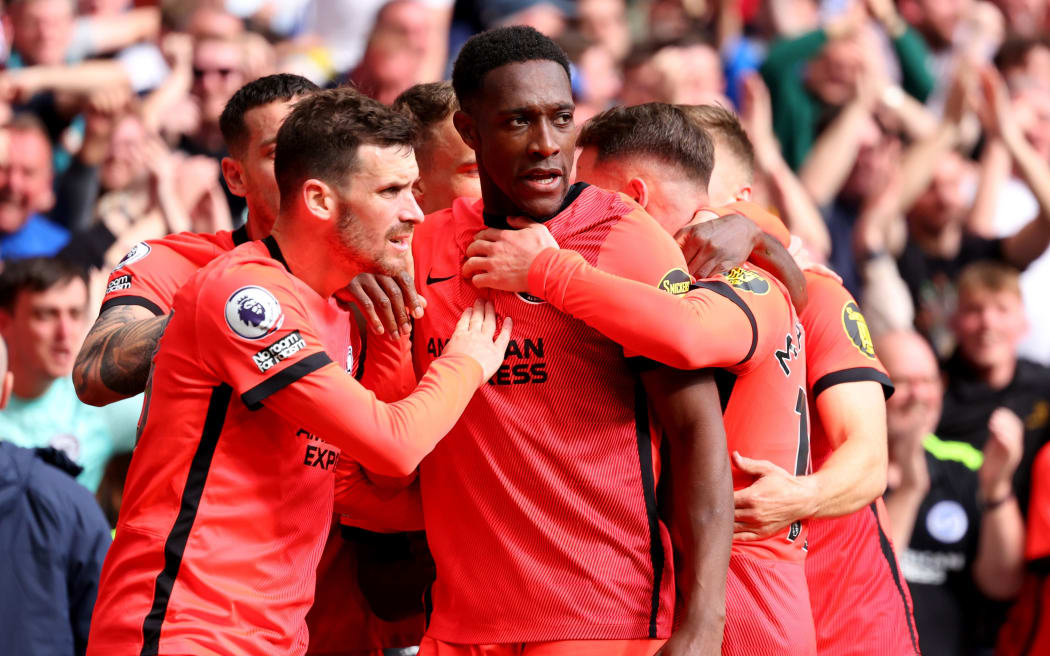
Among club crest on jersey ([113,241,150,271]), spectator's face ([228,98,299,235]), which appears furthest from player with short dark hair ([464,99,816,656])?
club crest on jersey ([113,241,150,271])

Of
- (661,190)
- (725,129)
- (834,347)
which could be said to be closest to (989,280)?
(725,129)

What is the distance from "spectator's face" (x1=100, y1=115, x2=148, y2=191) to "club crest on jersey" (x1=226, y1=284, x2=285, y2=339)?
460cm

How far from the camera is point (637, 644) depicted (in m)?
3.46

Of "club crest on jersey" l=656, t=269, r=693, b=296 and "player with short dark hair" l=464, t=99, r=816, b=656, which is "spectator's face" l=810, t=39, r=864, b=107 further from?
"club crest on jersey" l=656, t=269, r=693, b=296

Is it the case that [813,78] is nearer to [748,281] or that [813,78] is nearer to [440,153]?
[440,153]

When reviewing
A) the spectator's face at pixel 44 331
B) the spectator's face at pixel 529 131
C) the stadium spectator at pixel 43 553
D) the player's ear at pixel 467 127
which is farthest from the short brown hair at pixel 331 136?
the spectator's face at pixel 44 331

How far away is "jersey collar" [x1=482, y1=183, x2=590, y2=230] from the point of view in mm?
3674

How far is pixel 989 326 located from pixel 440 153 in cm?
440

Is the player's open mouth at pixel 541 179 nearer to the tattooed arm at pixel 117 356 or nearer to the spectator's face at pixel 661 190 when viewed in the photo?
the spectator's face at pixel 661 190

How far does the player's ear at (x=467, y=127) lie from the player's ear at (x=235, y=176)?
0.93 metres

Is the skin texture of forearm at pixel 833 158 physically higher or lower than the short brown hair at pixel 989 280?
higher

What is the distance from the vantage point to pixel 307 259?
11.9 feet

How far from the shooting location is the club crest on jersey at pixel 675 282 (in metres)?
3.52

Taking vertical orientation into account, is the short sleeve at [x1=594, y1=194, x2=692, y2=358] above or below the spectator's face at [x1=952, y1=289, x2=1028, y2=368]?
above
